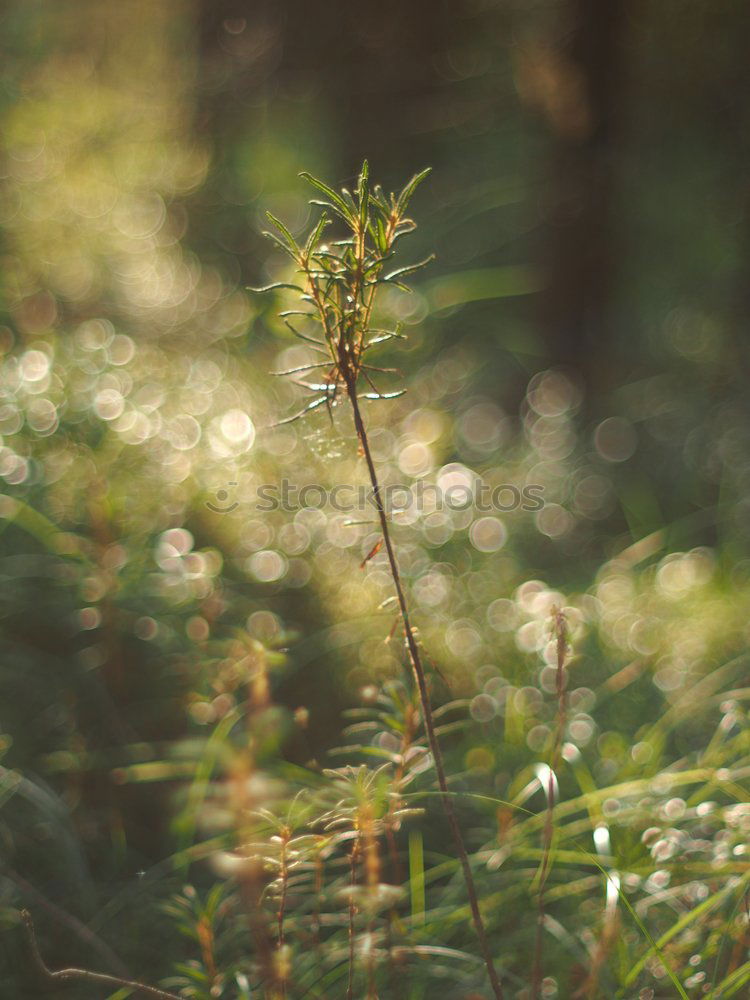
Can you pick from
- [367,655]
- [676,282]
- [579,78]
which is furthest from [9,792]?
[579,78]

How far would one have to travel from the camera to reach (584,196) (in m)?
2.87

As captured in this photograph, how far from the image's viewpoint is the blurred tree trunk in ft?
9.11

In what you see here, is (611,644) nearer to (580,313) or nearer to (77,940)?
(77,940)

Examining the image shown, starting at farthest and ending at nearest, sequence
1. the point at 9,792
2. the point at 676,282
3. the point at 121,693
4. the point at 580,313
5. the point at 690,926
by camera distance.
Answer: the point at 580,313 → the point at 676,282 → the point at 121,693 → the point at 9,792 → the point at 690,926

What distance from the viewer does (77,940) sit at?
2.88 feet

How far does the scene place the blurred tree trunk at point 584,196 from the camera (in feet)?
9.11

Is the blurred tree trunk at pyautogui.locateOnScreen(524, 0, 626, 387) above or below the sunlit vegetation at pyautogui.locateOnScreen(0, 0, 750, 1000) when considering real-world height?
above

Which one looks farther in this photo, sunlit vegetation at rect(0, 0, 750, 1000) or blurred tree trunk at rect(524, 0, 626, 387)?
blurred tree trunk at rect(524, 0, 626, 387)

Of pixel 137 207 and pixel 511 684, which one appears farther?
pixel 137 207

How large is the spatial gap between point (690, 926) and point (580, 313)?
7.90 feet

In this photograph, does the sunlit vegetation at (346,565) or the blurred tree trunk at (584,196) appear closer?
the sunlit vegetation at (346,565)

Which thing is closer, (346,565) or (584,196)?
(346,565)

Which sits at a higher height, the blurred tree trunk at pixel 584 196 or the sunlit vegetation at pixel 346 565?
the blurred tree trunk at pixel 584 196

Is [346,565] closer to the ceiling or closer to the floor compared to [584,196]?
closer to the floor
